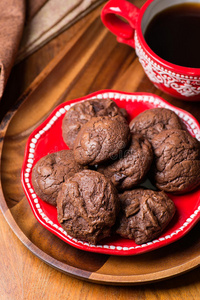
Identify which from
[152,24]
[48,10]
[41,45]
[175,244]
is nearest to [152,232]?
[175,244]

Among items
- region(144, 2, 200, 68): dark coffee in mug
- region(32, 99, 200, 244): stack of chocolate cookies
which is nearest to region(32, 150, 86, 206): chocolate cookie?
region(32, 99, 200, 244): stack of chocolate cookies

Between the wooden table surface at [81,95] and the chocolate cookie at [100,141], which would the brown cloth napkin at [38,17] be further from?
the chocolate cookie at [100,141]

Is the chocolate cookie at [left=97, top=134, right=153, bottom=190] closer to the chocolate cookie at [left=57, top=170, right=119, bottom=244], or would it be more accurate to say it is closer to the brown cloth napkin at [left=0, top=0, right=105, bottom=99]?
the chocolate cookie at [left=57, top=170, right=119, bottom=244]

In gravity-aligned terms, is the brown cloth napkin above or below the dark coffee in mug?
above

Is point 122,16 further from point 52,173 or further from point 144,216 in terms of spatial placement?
point 144,216

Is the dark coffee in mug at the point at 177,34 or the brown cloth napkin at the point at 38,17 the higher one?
the brown cloth napkin at the point at 38,17

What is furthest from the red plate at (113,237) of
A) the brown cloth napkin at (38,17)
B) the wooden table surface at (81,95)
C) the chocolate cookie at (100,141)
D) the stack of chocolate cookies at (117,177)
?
the brown cloth napkin at (38,17)
